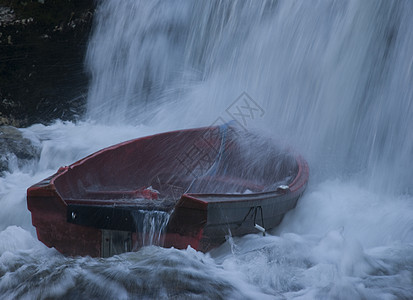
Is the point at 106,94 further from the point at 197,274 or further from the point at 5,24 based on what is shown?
the point at 197,274

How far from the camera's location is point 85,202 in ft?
14.7

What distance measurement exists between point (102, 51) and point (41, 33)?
192 centimetres

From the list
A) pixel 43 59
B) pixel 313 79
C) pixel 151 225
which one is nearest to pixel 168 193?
pixel 151 225

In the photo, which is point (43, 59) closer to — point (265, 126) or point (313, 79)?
point (265, 126)

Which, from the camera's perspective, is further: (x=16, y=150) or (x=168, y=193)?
(x=16, y=150)

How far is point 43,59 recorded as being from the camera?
1263 centimetres

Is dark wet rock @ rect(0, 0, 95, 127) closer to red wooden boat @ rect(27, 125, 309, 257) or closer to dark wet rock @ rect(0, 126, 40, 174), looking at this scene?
dark wet rock @ rect(0, 126, 40, 174)

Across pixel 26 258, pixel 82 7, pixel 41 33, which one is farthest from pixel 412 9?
pixel 41 33

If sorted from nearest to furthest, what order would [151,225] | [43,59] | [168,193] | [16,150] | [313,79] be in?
1. [151,225]
2. [168,193]
3. [16,150]
4. [313,79]
5. [43,59]

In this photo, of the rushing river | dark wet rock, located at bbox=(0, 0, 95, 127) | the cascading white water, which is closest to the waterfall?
the rushing river

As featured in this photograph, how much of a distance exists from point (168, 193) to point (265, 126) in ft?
10.9

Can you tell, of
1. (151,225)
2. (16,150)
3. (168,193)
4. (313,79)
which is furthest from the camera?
(313,79)

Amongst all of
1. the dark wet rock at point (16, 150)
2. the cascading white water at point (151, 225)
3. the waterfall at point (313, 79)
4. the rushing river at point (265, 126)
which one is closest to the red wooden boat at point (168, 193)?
the cascading white water at point (151, 225)

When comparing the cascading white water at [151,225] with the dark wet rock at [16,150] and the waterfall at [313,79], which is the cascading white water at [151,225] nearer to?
the waterfall at [313,79]
